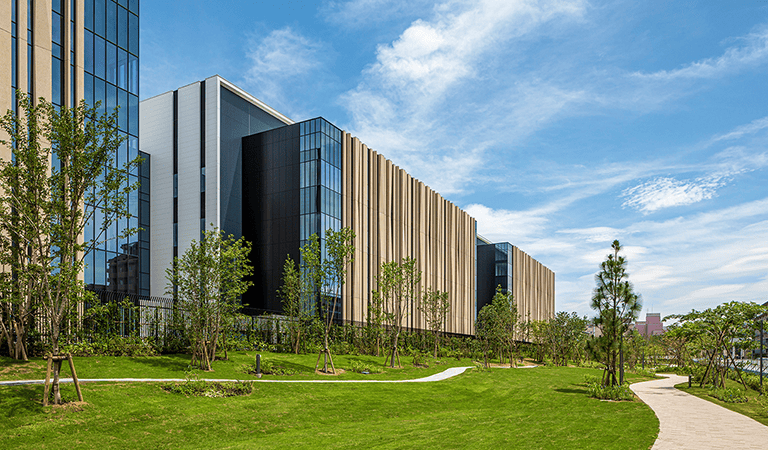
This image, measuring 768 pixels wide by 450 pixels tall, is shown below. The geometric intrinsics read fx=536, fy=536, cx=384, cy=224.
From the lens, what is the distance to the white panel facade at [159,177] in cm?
4941

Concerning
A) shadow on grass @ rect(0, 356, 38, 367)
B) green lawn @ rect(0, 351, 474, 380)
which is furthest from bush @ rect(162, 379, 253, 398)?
shadow on grass @ rect(0, 356, 38, 367)

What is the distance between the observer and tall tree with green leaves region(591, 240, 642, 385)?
2777 cm

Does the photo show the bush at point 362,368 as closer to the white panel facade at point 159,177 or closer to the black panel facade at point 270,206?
the black panel facade at point 270,206

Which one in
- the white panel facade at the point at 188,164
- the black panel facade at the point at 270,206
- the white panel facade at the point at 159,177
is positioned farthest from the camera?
the white panel facade at the point at 159,177

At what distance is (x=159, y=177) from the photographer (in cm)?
5138

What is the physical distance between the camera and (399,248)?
58531mm

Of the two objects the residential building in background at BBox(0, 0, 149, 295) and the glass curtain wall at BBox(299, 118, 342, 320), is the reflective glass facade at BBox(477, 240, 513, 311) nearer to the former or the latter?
the glass curtain wall at BBox(299, 118, 342, 320)

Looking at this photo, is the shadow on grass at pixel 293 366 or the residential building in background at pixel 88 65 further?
the shadow on grass at pixel 293 366

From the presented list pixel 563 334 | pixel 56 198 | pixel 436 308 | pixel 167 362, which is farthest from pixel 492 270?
pixel 56 198

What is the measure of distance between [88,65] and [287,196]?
19881 millimetres

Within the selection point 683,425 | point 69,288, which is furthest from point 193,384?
point 683,425

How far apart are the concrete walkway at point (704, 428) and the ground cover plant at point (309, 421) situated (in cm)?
61

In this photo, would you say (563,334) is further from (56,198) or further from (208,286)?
(56,198)

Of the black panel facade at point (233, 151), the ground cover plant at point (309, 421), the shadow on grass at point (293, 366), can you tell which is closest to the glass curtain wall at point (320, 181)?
the black panel facade at point (233, 151)
